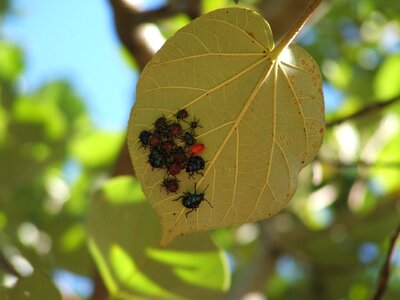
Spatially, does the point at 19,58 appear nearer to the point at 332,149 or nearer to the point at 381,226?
the point at 332,149

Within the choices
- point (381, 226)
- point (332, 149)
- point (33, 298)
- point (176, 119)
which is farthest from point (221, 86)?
point (332, 149)

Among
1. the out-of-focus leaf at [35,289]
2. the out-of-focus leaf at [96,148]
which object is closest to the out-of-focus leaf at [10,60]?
the out-of-focus leaf at [96,148]

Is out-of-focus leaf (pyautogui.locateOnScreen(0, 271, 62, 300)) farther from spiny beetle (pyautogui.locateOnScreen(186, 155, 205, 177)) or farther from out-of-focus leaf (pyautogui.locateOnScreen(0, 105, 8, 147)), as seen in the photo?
out-of-focus leaf (pyautogui.locateOnScreen(0, 105, 8, 147))

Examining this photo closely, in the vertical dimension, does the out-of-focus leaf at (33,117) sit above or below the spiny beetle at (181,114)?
above

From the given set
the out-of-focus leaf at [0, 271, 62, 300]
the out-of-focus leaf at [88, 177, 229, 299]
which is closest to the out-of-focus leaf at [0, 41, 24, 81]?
the out-of-focus leaf at [88, 177, 229, 299]

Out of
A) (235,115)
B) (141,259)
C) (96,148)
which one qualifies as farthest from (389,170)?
(235,115)

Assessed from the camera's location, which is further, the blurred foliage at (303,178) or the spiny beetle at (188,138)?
the blurred foliage at (303,178)

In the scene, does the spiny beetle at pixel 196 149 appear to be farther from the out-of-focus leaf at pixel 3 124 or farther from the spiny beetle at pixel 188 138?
the out-of-focus leaf at pixel 3 124

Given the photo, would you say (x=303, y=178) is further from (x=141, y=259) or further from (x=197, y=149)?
(x=197, y=149)
